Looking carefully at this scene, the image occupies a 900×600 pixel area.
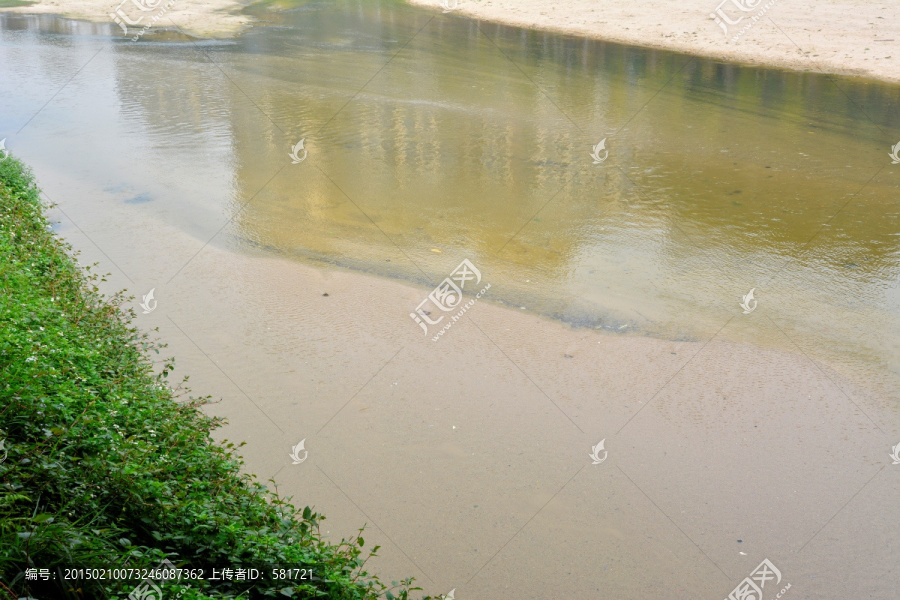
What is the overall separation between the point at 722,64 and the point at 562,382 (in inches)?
561

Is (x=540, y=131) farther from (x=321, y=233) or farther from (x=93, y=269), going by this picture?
(x=93, y=269)

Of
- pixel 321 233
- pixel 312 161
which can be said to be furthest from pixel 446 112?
pixel 321 233
